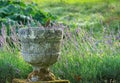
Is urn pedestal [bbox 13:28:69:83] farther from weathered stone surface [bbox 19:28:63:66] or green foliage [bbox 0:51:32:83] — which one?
green foliage [bbox 0:51:32:83]

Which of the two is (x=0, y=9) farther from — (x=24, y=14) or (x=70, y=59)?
(x=70, y=59)

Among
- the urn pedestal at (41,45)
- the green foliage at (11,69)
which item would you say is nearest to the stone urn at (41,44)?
the urn pedestal at (41,45)

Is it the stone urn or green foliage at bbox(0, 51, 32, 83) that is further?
green foliage at bbox(0, 51, 32, 83)

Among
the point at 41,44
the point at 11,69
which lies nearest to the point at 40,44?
the point at 41,44

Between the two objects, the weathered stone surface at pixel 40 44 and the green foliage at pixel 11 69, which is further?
the green foliage at pixel 11 69

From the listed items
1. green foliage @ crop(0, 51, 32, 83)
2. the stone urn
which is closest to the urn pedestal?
the stone urn

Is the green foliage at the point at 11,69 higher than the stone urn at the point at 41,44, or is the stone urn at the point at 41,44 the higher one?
the stone urn at the point at 41,44

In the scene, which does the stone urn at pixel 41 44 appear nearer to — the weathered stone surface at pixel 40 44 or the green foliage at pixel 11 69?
the weathered stone surface at pixel 40 44

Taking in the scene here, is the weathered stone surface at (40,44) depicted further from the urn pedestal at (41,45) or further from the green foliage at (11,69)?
the green foliage at (11,69)

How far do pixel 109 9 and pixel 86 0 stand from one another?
12.0 feet

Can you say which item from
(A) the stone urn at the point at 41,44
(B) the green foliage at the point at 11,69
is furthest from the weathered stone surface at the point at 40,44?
(B) the green foliage at the point at 11,69

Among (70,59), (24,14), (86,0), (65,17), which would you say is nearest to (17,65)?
(70,59)

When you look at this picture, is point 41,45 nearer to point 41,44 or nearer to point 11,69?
point 41,44

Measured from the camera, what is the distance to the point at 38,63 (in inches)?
223
